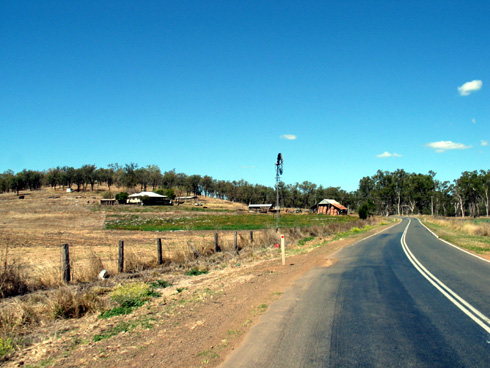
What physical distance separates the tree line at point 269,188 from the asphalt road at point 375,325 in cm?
12251

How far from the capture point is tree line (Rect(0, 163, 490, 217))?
132 m

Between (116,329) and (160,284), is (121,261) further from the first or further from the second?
(116,329)

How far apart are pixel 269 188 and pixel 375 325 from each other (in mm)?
160515

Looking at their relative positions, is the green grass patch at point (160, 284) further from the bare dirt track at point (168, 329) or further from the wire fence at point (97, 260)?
the wire fence at point (97, 260)

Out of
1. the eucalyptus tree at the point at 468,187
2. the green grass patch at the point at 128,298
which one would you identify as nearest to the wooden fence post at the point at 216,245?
the green grass patch at the point at 128,298

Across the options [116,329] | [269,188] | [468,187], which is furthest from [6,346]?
[269,188]

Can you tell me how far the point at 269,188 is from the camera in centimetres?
16662

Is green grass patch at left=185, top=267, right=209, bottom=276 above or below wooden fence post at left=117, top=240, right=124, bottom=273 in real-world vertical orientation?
below

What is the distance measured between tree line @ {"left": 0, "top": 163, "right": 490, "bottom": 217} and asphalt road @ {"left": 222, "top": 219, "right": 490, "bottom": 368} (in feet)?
402

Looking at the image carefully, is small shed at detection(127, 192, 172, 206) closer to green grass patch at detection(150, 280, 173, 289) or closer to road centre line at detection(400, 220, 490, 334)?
green grass patch at detection(150, 280, 173, 289)

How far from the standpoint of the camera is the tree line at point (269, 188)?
13212cm

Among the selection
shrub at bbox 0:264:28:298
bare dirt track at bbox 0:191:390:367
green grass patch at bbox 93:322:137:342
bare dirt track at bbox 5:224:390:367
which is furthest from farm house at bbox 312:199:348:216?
green grass patch at bbox 93:322:137:342

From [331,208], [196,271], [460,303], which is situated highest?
[460,303]

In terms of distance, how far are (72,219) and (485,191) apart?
391 feet
